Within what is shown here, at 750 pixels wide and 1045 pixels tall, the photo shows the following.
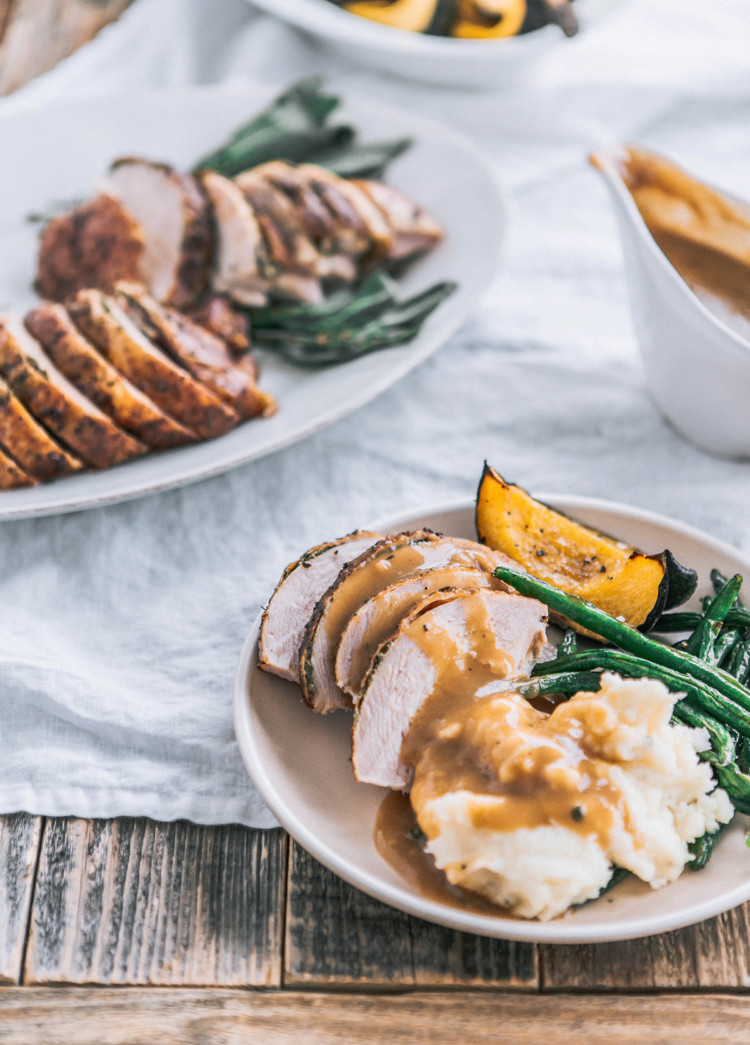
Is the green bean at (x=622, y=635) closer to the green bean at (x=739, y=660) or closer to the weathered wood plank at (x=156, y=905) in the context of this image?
the green bean at (x=739, y=660)

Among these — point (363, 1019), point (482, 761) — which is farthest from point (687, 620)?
point (363, 1019)

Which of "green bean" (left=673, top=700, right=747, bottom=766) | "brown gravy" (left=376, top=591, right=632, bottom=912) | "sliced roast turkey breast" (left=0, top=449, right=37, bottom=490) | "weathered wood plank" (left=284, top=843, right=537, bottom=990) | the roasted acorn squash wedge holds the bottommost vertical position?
"weathered wood plank" (left=284, top=843, right=537, bottom=990)

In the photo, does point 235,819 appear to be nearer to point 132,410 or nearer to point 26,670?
point 26,670

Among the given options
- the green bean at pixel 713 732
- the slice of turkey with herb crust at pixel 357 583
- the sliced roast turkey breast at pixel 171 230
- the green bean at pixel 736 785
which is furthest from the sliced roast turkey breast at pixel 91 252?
the green bean at pixel 736 785

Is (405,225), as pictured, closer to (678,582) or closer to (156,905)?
(678,582)

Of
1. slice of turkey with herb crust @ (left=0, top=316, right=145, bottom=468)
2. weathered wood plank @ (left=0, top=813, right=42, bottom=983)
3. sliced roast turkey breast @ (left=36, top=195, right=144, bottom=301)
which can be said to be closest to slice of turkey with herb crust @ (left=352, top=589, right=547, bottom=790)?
weathered wood plank @ (left=0, top=813, right=42, bottom=983)

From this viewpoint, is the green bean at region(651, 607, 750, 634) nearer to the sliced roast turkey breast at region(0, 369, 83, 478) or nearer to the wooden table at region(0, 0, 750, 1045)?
the wooden table at region(0, 0, 750, 1045)

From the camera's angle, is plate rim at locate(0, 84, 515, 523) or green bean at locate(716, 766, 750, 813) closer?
green bean at locate(716, 766, 750, 813)

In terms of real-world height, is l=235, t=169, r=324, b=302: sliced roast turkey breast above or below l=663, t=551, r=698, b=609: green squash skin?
above

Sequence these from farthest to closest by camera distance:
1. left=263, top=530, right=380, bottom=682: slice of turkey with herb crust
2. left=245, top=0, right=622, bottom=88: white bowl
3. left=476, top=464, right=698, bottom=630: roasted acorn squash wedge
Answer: left=245, top=0, right=622, bottom=88: white bowl → left=476, top=464, right=698, bottom=630: roasted acorn squash wedge → left=263, top=530, right=380, bottom=682: slice of turkey with herb crust
